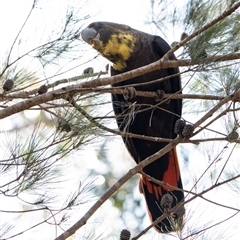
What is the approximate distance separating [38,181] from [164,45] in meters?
1.16

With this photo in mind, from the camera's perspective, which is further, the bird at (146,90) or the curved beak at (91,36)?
the bird at (146,90)

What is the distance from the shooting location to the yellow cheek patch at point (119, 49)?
3.05m

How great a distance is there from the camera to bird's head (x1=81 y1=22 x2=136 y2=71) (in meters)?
3.00

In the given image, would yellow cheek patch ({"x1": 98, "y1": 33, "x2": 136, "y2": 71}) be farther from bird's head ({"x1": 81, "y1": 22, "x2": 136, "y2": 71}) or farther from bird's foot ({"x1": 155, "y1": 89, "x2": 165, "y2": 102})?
bird's foot ({"x1": 155, "y1": 89, "x2": 165, "y2": 102})

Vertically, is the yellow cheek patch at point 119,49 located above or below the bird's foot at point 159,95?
above

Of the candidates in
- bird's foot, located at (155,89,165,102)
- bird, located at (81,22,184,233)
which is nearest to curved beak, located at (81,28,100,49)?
bird, located at (81,22,184,233)

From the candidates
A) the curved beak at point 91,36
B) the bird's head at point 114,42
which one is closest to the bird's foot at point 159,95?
the bird's head at point 114,42

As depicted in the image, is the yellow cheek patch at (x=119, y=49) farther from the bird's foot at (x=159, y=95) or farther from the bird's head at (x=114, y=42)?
the bird's foot at (x=159, y=95)

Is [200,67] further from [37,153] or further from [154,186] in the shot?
[154,186]

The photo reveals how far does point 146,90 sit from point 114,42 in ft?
0.91

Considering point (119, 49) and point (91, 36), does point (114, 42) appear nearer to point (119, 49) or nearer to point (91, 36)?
point (119, 49)

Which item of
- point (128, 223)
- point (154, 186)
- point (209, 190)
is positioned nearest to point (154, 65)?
point (209, 190)

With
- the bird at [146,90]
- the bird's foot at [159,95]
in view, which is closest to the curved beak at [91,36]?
the bird at [146,90]

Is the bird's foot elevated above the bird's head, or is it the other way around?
the bird's head
